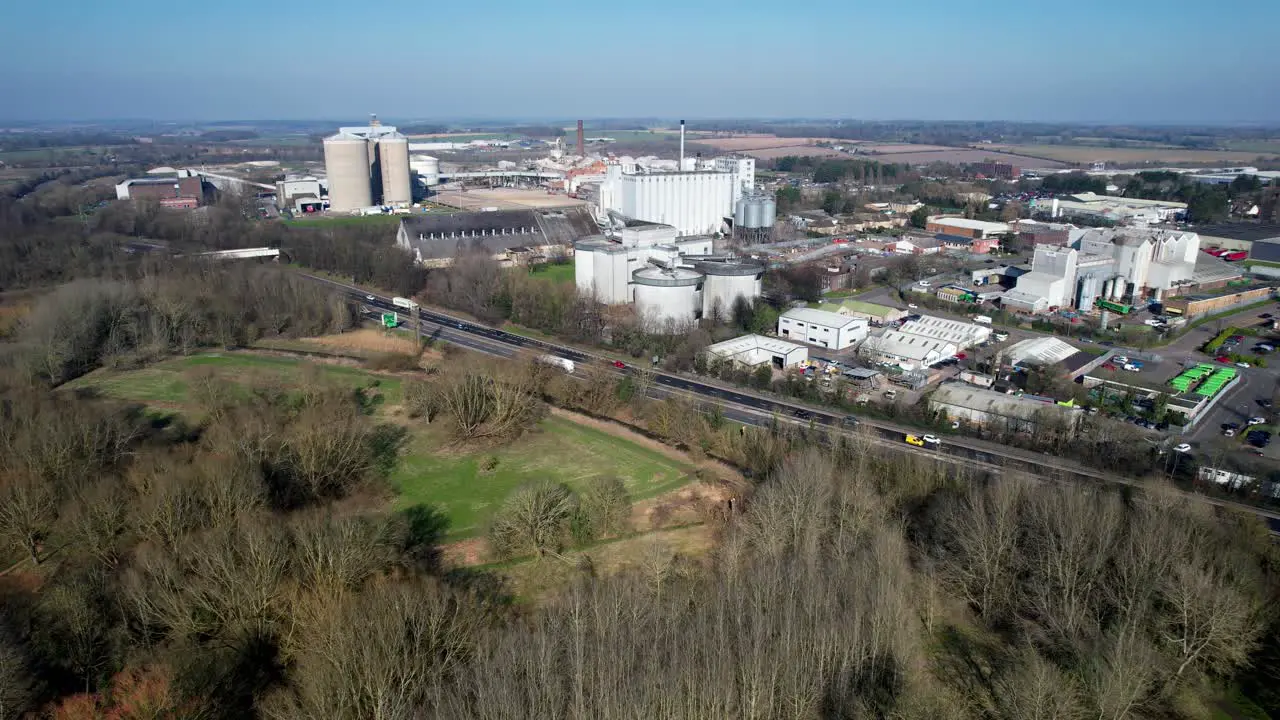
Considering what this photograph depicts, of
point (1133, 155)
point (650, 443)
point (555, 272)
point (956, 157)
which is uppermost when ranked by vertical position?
point (1133, 155)

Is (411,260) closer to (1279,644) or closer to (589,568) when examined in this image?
(589,568)

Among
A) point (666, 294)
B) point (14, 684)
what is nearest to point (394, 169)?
point (666, 294)

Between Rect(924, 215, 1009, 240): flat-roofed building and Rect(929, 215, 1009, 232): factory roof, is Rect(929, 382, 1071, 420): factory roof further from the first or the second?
Rect(929, 215, 1009, 232): factory roof

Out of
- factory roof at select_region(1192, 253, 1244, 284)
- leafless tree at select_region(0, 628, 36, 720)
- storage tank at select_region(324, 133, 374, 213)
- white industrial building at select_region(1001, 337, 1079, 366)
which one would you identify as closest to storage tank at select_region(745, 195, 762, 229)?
white industrial building at select_region(1001, 337, 1079, 366)

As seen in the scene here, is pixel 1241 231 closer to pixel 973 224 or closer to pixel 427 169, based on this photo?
pixel 973 224

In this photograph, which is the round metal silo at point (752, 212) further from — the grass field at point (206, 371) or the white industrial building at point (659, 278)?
the grass field at point (206, 371)

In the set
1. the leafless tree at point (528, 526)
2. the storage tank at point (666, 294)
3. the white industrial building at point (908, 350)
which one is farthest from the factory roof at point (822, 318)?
the leafless tree at point (528, 526)

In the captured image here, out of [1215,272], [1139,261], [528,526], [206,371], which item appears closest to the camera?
[528,526]
